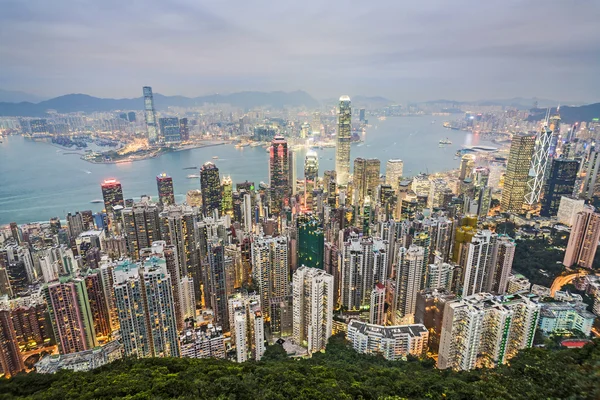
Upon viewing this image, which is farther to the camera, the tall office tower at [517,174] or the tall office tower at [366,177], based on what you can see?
the tall office tower at [366,177]

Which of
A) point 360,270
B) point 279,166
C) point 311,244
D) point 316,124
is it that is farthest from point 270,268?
point 316,124

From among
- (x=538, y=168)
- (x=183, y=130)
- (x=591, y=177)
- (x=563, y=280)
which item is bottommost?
(x=563, y=280)

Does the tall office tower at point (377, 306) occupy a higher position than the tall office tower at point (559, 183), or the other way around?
the tall office tower at point (559, 183)

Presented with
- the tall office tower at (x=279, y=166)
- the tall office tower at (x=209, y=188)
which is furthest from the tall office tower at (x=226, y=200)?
the tall office tower at (x=279, y=166)

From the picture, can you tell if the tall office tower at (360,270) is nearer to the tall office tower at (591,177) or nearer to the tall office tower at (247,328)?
the tall office tower at (247,328)

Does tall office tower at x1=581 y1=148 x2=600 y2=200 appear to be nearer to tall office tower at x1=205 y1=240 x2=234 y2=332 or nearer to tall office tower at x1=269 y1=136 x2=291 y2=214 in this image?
tall office tower at x1=269 y1=136 x2=291 y2=214

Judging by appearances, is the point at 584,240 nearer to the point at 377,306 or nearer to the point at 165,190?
the point at 377,306
